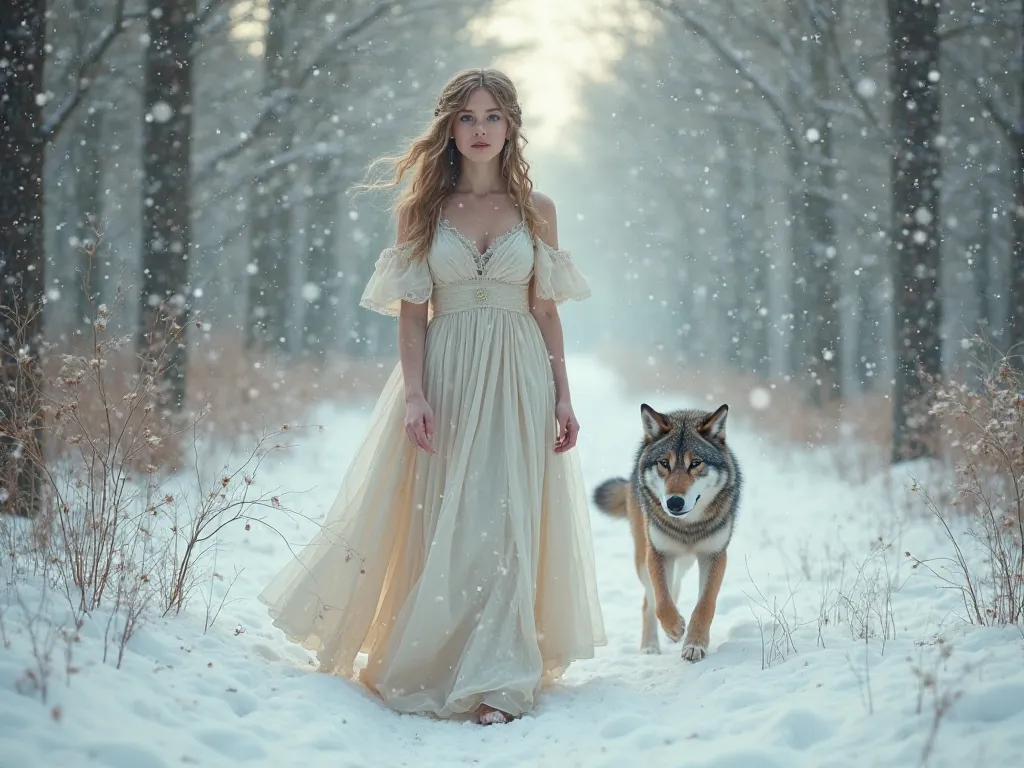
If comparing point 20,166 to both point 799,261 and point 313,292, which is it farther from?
point 799,261

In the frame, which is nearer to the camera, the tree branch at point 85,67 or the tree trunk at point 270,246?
the tree branch at point 85,67

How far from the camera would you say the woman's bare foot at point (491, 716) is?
10.9ft

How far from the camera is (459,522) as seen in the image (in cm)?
362

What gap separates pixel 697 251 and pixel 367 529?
22.0 meters

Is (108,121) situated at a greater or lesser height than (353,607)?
greater

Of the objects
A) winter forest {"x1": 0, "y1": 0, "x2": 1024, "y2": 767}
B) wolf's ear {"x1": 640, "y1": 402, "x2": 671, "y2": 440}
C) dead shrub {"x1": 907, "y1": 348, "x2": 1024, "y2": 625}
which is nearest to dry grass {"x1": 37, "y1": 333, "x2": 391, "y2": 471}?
winter forest {"x1": 0, "y1": 0, "x2": 1024, "y2": 767}

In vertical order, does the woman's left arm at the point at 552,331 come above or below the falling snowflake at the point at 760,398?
below

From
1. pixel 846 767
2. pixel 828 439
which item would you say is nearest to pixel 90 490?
pixel 846 767

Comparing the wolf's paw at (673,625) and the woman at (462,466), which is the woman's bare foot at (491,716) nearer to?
the woman at (462,466)

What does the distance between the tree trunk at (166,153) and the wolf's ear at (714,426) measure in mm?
5493

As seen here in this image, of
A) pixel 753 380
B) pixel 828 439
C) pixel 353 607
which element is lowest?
pixel 353 607

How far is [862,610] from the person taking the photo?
423 centimetres

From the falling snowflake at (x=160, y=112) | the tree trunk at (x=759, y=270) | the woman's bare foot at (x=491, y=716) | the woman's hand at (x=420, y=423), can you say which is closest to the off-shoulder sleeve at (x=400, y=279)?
the woman's hand at (x=420, y=423)

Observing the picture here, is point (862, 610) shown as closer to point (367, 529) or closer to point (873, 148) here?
point (367, 529)
